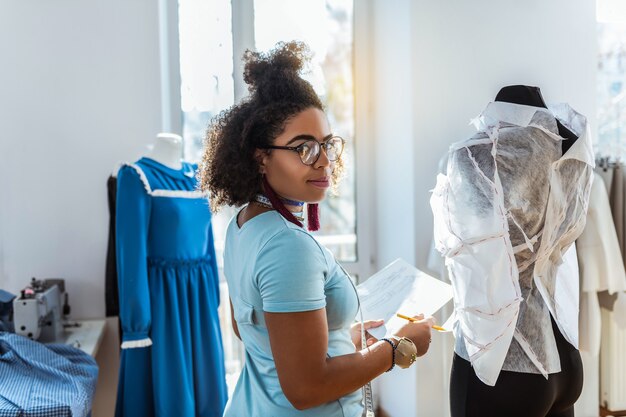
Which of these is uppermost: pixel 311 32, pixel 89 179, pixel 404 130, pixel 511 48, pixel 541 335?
pixel 311 32

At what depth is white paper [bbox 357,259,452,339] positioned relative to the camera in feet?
3.95

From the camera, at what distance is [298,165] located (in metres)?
0.98

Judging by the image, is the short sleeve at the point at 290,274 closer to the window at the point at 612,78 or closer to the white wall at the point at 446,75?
the white wall at the point at 446,75

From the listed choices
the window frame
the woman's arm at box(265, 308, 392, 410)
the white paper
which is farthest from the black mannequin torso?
the window frame

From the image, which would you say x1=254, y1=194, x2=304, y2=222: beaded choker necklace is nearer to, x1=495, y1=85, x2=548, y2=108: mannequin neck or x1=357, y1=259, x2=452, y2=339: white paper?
x1=357, y1=259, x2=452, y2=339: white paper

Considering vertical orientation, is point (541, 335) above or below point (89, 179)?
below

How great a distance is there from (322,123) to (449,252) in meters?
0.58

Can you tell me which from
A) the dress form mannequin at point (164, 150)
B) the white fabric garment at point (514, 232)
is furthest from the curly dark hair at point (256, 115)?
the dress form mannequin at point (164, 150)

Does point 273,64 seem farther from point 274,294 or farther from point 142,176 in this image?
point 142,176

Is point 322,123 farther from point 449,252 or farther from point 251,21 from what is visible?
point 251,21

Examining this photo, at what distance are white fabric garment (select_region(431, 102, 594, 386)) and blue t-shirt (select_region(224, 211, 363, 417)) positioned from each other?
481 mm

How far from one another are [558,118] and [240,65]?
5.28 feet

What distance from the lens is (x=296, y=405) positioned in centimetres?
89

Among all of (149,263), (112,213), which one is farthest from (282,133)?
(112,213)
